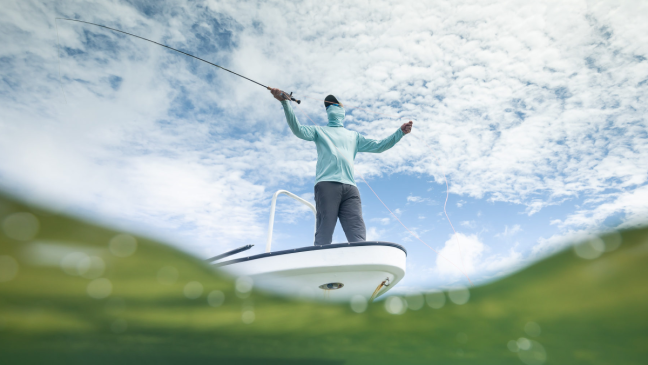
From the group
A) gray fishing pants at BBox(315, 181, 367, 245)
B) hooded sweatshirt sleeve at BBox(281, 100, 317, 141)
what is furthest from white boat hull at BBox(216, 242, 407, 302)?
hooded sweatshirt sleeve at BBox(281, 100, 317, 141)

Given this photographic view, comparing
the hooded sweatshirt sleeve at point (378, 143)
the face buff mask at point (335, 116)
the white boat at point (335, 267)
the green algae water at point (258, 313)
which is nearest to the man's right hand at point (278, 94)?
the face buff mask at point (335, 116)

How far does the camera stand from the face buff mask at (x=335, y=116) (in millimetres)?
3719

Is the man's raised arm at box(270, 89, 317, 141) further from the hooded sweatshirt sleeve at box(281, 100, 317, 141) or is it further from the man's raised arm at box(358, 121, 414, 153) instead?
the man's raised arm at box(358, 121, 414, 153)

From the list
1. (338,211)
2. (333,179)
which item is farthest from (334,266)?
(333,179)

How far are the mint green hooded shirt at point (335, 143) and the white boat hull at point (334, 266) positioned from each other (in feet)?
2.70

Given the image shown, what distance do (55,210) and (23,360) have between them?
22 centimetres

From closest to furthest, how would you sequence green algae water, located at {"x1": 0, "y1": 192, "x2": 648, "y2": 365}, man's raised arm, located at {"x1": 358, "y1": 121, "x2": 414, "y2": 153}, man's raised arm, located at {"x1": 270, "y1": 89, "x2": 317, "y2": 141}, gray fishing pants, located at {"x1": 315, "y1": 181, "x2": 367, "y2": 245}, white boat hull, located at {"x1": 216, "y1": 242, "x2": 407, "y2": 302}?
green algae water, located at {"x1": 0, "y1": 192, "x2": 648, "y2": 365}, white boat hull, located at {"x1": 216, "y1": 242, "x2": 407, "y2": 302}, gray fishing pants, located at {"x1": 315, "y1": 181, "x2": 367, "y2": 245}, man's raised arm, located at {"x1": 270, "y1": 89, "x2": 317, "y2": 141}, man's raised arm, located at {"x1": 358, "y1": 121, "x2": 414, "y2": 153}

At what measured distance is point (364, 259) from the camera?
8.35ft

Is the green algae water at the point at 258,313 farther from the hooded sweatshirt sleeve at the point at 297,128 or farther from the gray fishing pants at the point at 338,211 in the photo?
the hooded sweatshirt sleeve at the point at 297,128

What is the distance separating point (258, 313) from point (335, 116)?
3.05 m

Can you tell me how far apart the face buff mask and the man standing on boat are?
93mm

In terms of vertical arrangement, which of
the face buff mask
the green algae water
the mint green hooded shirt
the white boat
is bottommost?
the green algae water

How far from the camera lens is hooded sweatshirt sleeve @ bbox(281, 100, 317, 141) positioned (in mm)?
3228

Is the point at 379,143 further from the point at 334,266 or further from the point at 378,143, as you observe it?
the point at 334,266
